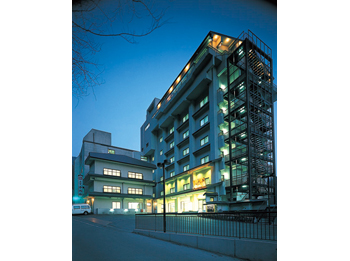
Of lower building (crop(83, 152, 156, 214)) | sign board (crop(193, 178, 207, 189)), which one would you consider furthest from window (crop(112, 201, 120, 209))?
sign board (crop(193, 178, 207, 189))

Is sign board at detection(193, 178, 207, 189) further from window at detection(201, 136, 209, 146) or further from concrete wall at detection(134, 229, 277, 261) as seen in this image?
concrete wall at detection(134, 229, 277, 261)

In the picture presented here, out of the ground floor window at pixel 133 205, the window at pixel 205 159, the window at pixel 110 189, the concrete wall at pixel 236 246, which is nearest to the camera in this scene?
the concrete wall at pixel 236 246

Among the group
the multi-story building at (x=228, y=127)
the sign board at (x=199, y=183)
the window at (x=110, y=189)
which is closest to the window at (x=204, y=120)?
the multi-story building at (x=228, y=127)

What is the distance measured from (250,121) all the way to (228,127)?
2991 mm

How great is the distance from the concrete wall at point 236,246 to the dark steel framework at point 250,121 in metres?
16.2

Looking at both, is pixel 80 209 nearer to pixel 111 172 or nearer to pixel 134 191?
pixel 111 172

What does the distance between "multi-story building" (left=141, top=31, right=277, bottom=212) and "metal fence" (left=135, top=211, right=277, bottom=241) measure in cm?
1338

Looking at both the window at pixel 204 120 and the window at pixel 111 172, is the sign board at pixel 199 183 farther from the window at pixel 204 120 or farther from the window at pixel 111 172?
the window at pixel 111 172

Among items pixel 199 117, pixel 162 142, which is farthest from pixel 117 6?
pixel 162 142

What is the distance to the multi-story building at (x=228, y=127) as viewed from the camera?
2322 cm

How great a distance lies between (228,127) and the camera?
86.2 ft

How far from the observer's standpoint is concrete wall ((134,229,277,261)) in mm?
4669

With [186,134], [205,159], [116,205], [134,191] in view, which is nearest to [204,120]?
[205,159]
